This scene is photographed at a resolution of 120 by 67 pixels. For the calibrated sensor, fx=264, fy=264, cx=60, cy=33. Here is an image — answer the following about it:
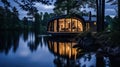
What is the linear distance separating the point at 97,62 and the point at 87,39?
8.09m

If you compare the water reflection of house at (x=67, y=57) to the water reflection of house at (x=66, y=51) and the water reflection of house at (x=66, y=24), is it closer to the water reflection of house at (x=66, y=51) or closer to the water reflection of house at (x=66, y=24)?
the water reflection of house at (x=66, y=51)

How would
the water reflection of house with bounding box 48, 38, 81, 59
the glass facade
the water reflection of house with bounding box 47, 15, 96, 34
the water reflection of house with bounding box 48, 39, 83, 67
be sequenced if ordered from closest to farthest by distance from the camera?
1. the water reflection of house with bounding box 48, 39, 83, 67
2. the water reflection of house with bounding box 48, 38, 81, 59
3. the water reflection of house with bounding box 47, 15, 96, 34
4. the glass facade

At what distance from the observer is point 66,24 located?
40.1m

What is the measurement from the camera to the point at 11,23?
8375cm

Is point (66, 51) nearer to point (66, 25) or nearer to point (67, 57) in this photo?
point (67, 57)

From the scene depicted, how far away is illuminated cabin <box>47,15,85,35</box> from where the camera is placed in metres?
39.1

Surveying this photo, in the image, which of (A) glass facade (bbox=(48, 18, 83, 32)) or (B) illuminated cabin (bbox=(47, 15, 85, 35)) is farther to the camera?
(A) glass facade (bbox=(48, 18, 83, 32))

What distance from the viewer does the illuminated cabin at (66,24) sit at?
3907 cm

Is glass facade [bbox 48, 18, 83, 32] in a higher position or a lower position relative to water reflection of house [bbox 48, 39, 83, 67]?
higher

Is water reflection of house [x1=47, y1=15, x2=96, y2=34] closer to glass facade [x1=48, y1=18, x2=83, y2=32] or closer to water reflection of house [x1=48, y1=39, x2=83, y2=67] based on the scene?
glass facade [x1=48, y1=18, x2=83, y2=32]

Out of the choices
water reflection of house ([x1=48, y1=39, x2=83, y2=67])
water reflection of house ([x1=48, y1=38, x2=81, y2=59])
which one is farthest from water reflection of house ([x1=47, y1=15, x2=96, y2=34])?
water reflection of house ([x1=48, y1=39, x2=83, y2=67])

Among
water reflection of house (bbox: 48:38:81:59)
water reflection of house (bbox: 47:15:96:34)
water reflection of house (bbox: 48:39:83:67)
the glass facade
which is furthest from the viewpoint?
the glass facade

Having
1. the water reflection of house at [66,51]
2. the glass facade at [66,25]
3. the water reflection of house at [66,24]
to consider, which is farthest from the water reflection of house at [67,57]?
the glass facade at [66,25]

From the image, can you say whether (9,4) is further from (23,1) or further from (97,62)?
(97,62)
